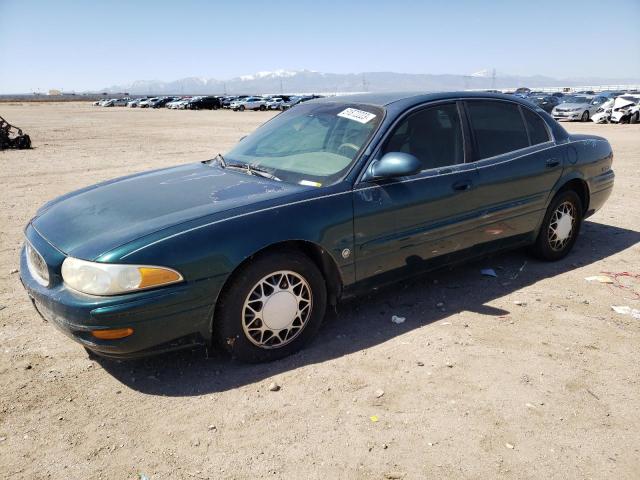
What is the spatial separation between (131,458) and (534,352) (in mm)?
2490

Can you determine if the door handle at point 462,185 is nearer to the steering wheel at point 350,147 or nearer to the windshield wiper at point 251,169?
the steering wheel at point 350,147

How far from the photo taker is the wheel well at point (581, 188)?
4820 millimetres

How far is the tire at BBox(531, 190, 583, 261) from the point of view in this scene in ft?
15.5

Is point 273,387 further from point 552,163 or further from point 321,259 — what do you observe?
point 552,163

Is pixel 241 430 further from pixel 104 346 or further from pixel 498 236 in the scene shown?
pixel 498 236

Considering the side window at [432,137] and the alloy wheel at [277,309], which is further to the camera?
the side window at [432,137]

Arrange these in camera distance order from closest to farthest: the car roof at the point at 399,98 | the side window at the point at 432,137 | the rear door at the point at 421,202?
the rear door at the point at 421,202, the side window at the point at 432,137, the car roof at the point at 399,98

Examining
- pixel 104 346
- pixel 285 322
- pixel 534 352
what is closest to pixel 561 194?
pixel 534 352

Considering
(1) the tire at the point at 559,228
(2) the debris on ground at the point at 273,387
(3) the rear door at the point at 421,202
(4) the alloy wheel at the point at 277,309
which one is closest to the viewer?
(2) the debris on ground at the point at 273,387

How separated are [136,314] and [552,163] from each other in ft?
12.3

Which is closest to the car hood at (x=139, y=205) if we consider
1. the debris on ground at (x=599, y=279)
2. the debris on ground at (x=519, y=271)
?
the debris on ground at (x=519, y=271)

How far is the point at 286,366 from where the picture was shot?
124 inches

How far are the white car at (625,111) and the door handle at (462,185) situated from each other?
83.6ft

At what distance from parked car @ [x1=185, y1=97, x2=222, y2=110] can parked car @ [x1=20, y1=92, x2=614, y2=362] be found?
2454 inches
